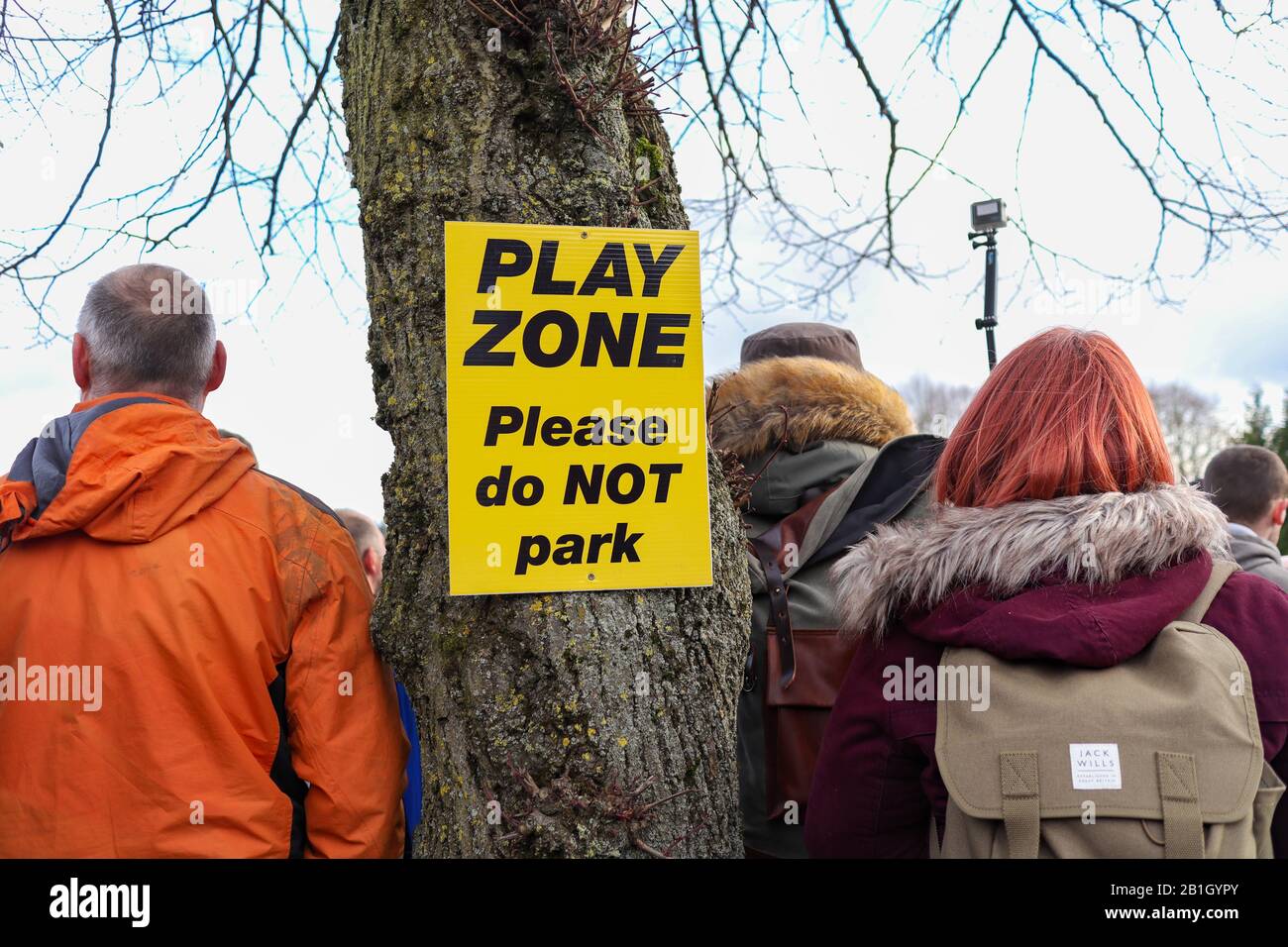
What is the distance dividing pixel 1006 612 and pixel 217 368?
1652mm

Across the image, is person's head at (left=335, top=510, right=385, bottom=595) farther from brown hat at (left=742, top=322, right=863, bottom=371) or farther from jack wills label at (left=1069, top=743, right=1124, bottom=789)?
jack wills label at (left=1069, top=743, right=1124, bottom=789)

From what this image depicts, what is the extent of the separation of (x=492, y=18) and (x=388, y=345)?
0.60 metres

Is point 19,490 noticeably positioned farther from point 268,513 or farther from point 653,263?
point 653,263

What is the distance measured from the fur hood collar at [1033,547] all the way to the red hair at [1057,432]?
42 millimetres

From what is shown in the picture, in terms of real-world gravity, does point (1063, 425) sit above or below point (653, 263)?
below

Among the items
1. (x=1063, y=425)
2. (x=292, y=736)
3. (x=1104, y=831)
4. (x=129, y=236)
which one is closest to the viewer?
Answer: (x=1104, y=831)

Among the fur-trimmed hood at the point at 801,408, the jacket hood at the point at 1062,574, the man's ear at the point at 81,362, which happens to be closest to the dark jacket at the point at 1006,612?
the jacket hood at the point at 1062,574

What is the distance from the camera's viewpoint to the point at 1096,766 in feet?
4.88

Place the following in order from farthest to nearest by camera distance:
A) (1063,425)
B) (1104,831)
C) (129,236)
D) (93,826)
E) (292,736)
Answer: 1. (129,236)
2. (292,736)
3. (93,826)
4. (1063,425)
5. (1104,831)

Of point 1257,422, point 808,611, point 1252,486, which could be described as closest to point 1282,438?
point 1257,422

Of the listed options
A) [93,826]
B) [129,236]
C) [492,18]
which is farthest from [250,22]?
[93,826]

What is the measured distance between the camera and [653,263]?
1.88 meters

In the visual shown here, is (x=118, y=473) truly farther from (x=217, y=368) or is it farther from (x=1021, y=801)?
(x=1021, y=801)

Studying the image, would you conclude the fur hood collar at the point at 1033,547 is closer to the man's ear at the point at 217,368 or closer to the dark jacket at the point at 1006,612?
the dark jacket at the point at 1006,612
